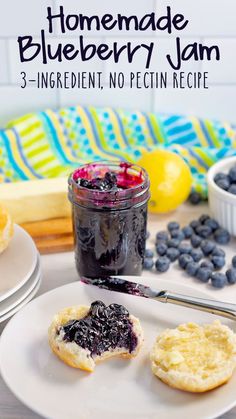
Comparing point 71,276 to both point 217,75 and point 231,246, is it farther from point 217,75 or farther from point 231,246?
point 217,75

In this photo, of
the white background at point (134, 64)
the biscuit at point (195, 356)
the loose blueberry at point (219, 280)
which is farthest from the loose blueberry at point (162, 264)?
the white background at point (134, 64)

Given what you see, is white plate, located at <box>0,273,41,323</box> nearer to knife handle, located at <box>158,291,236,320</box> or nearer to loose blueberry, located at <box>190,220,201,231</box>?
knife handle, located at <box>158,291,236,320</box>

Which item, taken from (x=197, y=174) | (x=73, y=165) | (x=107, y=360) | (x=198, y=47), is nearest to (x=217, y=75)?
(x=198, y=47)

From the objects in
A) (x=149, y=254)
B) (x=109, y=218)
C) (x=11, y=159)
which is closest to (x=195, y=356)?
(x=109, y=218)

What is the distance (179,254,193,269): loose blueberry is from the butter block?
1.01 ft

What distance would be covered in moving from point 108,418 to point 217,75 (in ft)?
4.82

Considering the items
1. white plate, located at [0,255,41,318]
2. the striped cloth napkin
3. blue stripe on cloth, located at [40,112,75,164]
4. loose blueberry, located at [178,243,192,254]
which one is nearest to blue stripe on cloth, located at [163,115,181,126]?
the striped cloth napkin

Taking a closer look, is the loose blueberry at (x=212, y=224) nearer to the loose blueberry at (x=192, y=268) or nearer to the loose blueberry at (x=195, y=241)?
the loose blueberry at (x=195, y=241)

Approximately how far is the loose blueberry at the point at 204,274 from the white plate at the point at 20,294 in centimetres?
36

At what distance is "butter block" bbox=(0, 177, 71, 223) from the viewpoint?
4.79 feet

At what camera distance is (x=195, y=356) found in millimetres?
983

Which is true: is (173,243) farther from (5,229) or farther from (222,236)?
(5,229)

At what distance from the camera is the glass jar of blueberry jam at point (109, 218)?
1190mm

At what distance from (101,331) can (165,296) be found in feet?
0.54
